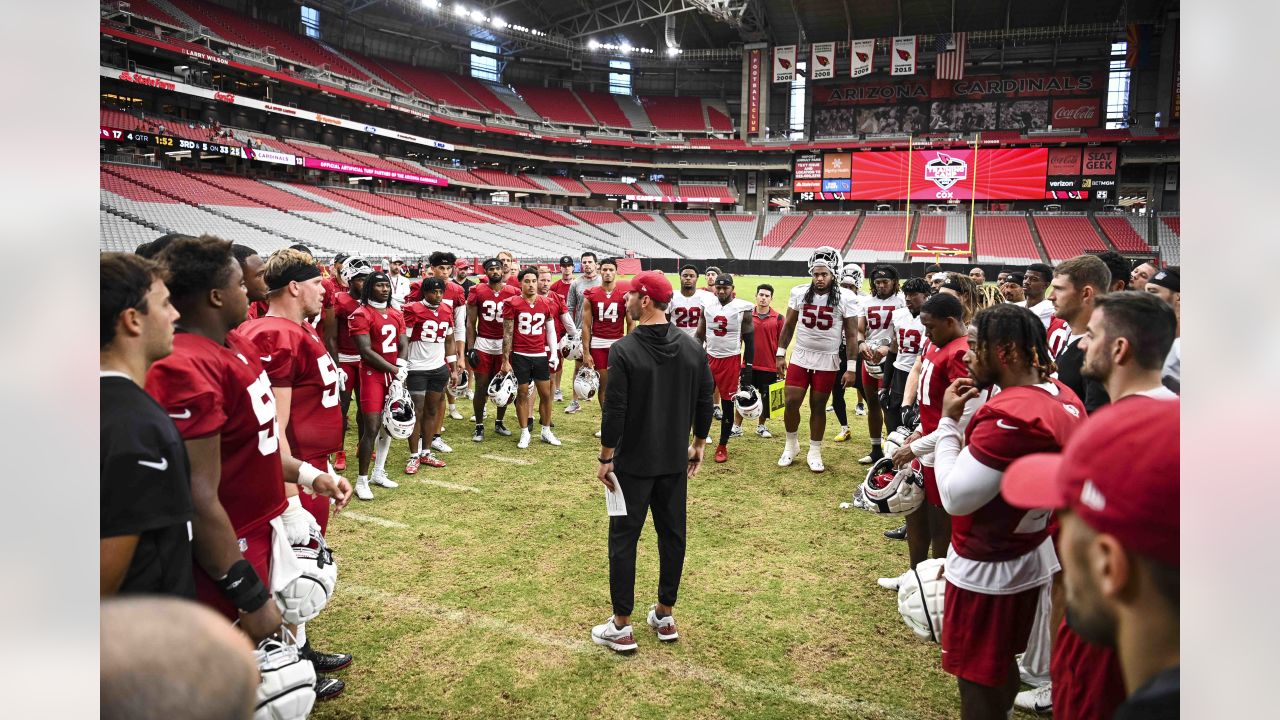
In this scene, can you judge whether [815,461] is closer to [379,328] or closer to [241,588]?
[379,328]

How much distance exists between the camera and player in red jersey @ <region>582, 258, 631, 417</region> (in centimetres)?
870

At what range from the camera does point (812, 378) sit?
714 cm

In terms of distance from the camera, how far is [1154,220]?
3288 cm

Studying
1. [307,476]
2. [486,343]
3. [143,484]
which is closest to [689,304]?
A: [486,343]

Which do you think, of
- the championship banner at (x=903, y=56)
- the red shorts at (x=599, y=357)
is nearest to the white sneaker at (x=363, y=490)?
the red shorts at (x=599, y=357)

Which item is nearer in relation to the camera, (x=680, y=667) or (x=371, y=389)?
(x=680, y=667)

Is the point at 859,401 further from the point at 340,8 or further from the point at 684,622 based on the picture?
the point at 340,8

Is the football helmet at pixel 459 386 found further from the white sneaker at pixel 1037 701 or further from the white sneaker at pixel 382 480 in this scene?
the white sneaker at pixel 1037 701

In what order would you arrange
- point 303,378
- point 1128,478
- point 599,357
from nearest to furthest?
point 1128,478, point 303,378, point 599,357

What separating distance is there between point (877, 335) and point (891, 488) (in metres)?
4.32

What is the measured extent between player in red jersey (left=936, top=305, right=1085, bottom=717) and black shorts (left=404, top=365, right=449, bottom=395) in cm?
558

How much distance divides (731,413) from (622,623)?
4.10 metres

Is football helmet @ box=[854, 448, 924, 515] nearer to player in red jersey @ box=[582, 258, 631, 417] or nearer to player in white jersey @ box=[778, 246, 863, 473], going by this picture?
player in white jersey @ box=[778, 246, 863, 473]
